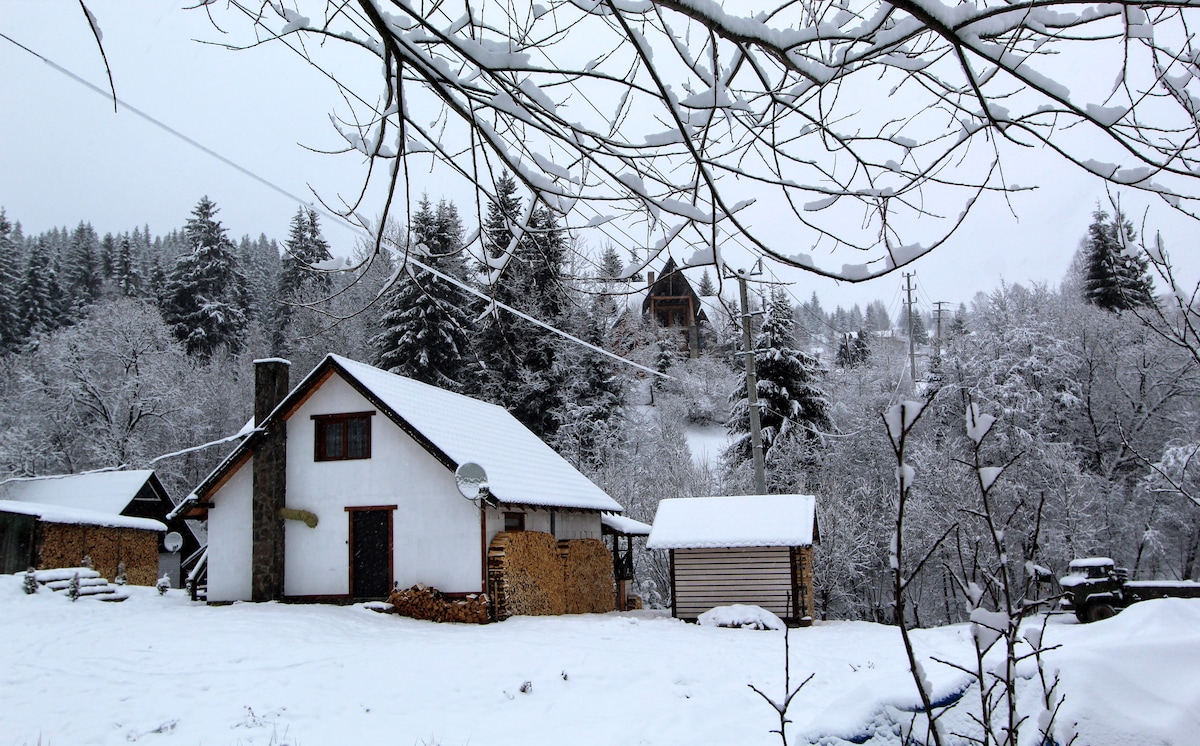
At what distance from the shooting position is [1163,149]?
9.77 feet

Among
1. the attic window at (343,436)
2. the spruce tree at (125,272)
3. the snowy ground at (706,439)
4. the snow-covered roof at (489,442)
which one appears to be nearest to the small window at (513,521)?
Result: the snow-covered roof at (489,442)

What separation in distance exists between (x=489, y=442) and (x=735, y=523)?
6.17 metres

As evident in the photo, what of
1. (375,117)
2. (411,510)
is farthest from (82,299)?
(375,117)

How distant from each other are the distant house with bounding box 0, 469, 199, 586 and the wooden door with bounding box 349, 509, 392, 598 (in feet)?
23.9

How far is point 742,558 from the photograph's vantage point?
60.8 feet

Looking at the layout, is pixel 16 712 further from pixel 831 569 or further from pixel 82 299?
pixel 82 299

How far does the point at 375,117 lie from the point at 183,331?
45.4 metres

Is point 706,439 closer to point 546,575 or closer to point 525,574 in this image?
point 546,575

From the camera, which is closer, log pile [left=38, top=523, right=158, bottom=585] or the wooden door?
the wooden door

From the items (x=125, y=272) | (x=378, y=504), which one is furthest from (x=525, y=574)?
(x=125, y=272)

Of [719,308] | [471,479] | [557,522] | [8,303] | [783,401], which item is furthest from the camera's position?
[8,303]

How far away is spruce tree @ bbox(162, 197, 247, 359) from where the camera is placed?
144ft

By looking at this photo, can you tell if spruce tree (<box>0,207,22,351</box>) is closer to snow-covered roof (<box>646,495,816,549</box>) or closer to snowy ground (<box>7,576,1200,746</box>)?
snowy ground (<box>7,576,1200,746</box>)

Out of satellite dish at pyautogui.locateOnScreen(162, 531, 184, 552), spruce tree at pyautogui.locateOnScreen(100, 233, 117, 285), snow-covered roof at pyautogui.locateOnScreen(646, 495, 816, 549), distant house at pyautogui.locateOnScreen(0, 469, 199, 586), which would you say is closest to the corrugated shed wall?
snow-covered roof at pyautogui.locateOnScreen(646, 495, 816, 549)
